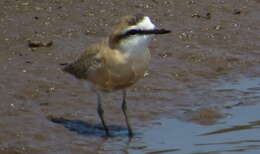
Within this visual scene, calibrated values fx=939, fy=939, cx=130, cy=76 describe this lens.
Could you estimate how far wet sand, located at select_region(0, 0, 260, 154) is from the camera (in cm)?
971

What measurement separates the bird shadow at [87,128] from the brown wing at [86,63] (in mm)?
498

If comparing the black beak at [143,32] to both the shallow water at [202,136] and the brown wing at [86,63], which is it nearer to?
the brown wing at [86,63]

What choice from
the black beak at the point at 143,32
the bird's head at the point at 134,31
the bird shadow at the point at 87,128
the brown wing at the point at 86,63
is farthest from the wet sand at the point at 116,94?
the black beak at the point at 143,32

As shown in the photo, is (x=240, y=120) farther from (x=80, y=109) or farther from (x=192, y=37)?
(x=192, y=37)

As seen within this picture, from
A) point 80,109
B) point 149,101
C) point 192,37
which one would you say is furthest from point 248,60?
point 80,109

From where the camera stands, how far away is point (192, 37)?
1281 centimetres

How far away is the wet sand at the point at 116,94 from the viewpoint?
971 cm

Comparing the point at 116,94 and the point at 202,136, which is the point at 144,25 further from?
the point at 116,94

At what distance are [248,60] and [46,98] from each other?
3.16 meters

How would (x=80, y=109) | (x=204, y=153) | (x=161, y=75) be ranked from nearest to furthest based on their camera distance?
(x=204, y=153)
(x=80, y=109)
(x=161, y=75)

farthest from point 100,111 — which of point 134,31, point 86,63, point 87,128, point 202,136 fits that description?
point 134,31

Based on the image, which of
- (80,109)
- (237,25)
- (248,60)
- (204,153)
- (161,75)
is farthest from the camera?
(237,25)

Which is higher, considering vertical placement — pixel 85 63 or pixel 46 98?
pixel 85 63

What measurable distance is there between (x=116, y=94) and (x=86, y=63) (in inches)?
53.7
